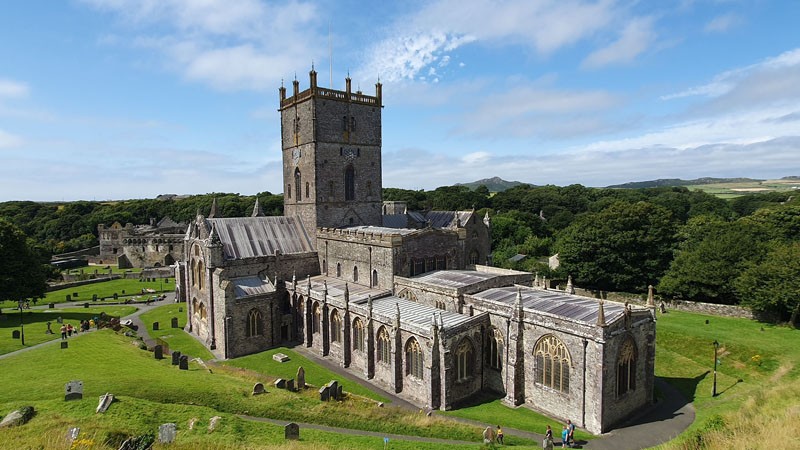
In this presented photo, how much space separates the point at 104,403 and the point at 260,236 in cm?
2137

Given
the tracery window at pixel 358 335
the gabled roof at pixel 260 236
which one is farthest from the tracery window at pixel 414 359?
the gabled roof at pixel 260 236

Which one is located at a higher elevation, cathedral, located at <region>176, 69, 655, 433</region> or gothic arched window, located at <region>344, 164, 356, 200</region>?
gothic arched window, located at <region>344, 164, 356, 200</region>

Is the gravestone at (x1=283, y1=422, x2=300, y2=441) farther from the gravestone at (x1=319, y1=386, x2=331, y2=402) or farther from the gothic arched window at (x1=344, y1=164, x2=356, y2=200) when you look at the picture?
the gothic arched window at (x1=344, y1=164, x2=356, y2=200)

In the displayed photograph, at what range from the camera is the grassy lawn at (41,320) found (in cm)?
3186

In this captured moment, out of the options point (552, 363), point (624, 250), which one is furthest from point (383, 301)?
point (624, 250)

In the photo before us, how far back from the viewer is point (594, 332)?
21.7 meters

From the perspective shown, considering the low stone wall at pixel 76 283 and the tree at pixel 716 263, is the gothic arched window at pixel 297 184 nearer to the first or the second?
the tree at pixel 716 263

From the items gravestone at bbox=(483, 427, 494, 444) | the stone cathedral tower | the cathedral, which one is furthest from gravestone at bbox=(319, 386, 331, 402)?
the stone cathedral tower

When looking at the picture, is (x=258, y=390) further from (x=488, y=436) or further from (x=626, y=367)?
(x=626, y=367)

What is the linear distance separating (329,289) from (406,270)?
6507 millimetres

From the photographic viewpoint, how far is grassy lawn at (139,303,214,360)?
3378 centimetres

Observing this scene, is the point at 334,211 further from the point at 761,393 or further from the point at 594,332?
the point at 761,393

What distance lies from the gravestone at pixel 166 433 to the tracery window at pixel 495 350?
17611 mm

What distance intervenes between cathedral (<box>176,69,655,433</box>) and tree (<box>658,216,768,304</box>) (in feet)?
50.0
